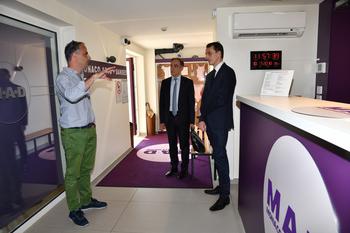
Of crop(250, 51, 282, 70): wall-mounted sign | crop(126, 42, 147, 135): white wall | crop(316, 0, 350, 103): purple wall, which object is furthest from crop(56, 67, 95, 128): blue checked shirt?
crop(126, 42, 147, 135): white wall

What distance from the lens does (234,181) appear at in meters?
3.15

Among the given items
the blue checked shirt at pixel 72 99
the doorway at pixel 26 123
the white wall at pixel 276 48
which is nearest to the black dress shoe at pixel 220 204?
the white wall at pixel 276 48

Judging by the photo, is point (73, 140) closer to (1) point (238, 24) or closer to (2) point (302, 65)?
(1) point (238, 24)

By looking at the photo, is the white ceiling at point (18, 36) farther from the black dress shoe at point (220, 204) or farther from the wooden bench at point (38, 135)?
the black dress shoe at point (220, 204)

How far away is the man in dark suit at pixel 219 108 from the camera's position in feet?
7.54

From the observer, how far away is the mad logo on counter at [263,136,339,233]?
2.67 ft

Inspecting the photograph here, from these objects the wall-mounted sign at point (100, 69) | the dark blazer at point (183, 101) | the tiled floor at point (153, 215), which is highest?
the wall-mounted sign at point (100, 69)

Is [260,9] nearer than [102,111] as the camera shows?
Yes

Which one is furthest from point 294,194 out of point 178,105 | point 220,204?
point 178,105

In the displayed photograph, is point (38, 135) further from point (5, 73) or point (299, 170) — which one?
point (299, 170)

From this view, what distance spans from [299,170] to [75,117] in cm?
181

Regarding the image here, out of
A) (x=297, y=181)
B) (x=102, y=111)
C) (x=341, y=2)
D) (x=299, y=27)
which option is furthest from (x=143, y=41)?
(x=297, y=181)

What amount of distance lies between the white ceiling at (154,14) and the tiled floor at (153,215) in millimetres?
2174

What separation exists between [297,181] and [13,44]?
2.40 m
